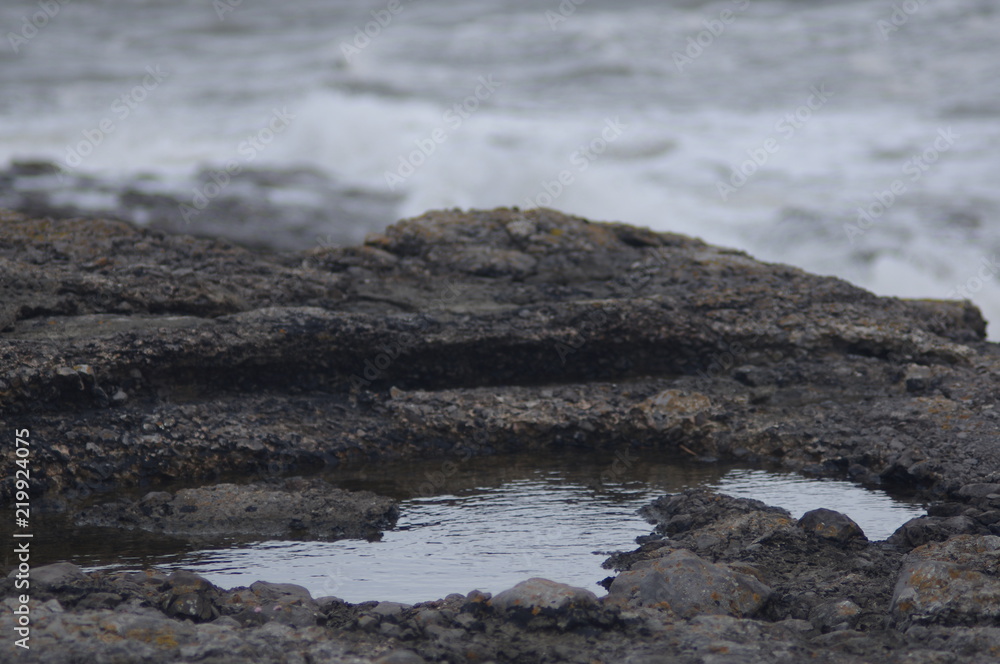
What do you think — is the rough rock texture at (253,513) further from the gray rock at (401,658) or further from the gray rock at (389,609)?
the gray rock at (401,658)

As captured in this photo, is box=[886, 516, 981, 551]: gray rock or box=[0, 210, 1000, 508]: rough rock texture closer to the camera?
box=[886, 516, 981, 551]: gray rock

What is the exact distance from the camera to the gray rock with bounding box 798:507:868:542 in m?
3.28

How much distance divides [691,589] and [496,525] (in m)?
1.04

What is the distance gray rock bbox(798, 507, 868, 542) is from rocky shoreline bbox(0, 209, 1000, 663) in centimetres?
1

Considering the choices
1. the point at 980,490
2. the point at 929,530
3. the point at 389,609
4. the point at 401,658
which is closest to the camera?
the point at 401,658

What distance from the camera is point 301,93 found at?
51.9 feet

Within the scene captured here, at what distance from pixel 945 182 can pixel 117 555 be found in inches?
439

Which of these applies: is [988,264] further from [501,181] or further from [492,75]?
[492,75]

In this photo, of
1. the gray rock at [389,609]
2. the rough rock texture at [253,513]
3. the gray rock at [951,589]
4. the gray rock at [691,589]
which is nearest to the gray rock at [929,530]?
the gray rock at [951,589]

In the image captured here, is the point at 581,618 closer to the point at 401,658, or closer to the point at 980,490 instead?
the point at 401,658

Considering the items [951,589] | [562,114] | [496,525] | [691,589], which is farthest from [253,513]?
[562,114]

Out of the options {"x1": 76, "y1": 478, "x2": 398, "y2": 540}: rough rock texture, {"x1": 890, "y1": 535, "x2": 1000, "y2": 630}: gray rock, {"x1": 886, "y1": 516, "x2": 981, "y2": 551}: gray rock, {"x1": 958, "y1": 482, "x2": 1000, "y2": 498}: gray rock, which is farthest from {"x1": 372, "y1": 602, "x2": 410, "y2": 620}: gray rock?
{"x1": 958, "y1": 482, "x2": 1000, "y2": 498}: gray rock

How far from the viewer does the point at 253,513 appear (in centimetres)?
364

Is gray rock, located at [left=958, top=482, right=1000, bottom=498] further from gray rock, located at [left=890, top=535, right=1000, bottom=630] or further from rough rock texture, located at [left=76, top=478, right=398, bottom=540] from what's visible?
rough rock texture, located at [left=76, top=478, right=398, bottom=540]
